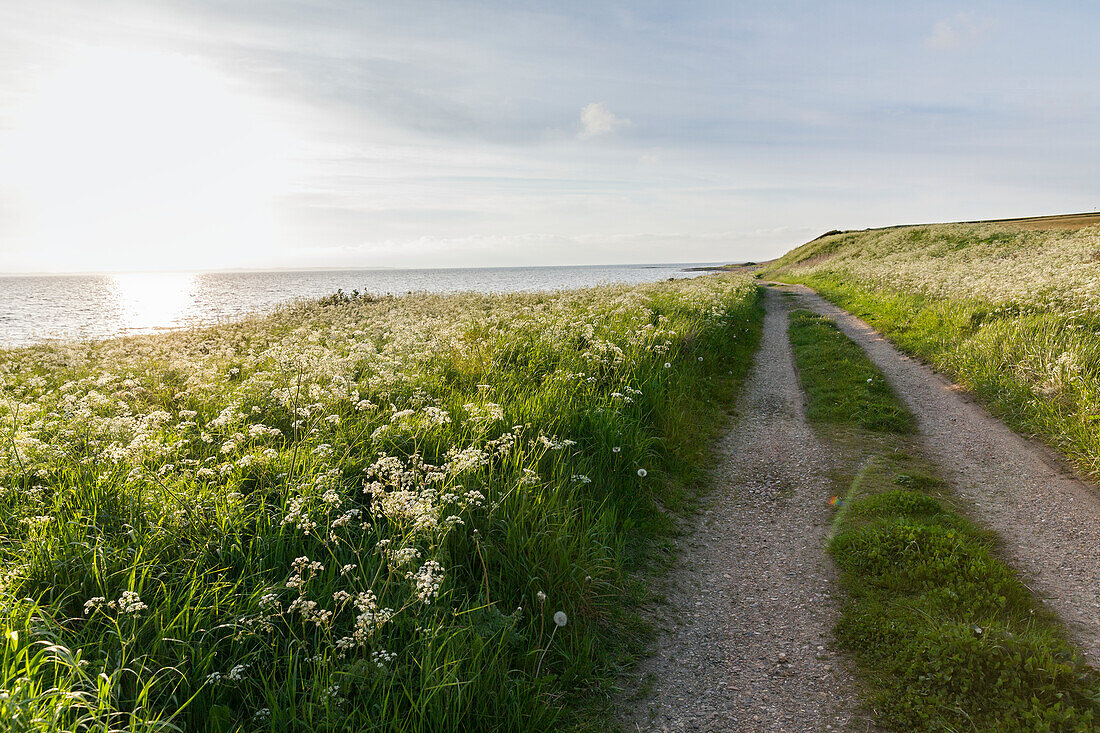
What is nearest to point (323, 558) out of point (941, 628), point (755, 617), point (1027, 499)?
point (755, 617)

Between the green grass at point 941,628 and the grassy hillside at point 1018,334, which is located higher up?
the grassy hillside at point 1018,334

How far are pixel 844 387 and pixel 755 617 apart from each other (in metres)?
8.71

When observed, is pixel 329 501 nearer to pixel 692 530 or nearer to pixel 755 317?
pixel 692 530

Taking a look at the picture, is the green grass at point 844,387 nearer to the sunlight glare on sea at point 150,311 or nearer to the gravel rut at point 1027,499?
the gravel rut at point 1027,499

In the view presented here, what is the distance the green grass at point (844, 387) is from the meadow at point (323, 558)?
4.63 meters

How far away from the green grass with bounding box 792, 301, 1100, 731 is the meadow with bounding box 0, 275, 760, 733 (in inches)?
81.6

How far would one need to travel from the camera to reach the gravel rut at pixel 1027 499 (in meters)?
5.07

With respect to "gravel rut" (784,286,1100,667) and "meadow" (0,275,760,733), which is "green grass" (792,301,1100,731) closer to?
"gravel rut" (784,286,1100,667)

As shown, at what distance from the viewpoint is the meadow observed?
3088 mm

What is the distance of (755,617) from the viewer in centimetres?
506

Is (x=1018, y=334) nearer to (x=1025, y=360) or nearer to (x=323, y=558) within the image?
(x=1025, y=360)

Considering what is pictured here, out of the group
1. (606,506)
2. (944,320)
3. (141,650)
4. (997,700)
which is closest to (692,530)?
(606,506)

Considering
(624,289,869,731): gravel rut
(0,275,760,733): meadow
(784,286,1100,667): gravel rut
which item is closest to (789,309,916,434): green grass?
(784,286,1100,667): gravel rut

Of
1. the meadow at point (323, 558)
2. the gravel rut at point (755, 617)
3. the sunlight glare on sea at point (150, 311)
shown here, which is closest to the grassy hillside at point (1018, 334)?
the gravel rut at point (755, 617)
